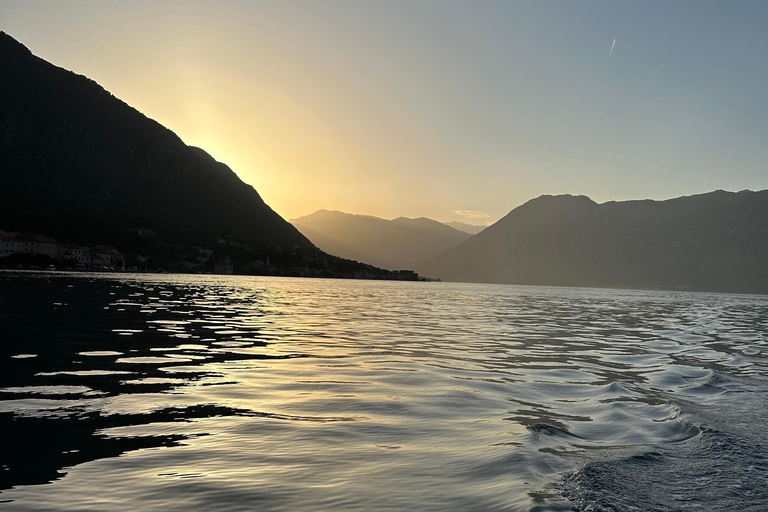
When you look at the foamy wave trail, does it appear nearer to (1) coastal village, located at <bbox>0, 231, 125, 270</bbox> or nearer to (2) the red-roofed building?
(1) coastal village, located at <bbox>0, 231, 125, 270</bbox>

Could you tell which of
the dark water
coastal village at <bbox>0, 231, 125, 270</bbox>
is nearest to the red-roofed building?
coastal village at <bbox>0, 231, 125, 270</bbox>

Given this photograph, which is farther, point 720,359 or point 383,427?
point 720,359

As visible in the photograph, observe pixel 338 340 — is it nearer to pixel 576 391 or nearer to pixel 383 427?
pixel 576 391

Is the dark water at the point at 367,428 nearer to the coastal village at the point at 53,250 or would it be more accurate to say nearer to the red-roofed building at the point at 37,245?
the coastal village at the point at 53,250

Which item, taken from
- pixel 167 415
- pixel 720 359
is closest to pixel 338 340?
pixel 167 415

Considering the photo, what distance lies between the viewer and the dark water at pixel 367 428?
641 centimetres

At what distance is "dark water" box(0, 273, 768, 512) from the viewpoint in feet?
21.0

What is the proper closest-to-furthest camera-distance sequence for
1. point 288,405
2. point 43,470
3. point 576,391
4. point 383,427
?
point 43,470, point 383,427, point 288,405, point 576,391

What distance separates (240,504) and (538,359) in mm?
16678

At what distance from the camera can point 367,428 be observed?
9820 millimetres

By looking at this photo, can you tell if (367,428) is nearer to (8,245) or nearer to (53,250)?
(8,245)

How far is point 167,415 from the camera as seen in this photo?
33.1ft

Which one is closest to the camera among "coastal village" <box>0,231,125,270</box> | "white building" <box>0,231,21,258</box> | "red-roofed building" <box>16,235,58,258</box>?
"white building" <box>0,231,21,258</box>

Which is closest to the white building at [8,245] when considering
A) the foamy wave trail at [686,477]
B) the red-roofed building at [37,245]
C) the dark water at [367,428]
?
the red-roofed building at [37,245]
